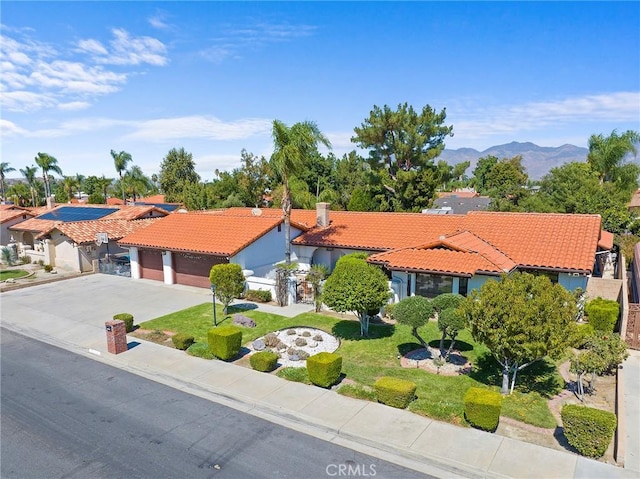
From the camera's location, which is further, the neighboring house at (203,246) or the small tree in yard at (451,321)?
the neighboring house at (203,246)

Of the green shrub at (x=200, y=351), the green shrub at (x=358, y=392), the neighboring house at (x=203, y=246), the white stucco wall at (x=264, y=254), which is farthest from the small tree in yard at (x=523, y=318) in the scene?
the white stucco wall at (x=264, y=254)

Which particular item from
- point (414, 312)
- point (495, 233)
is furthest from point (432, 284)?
point (414, 312)

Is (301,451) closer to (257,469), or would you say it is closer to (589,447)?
(257,469)

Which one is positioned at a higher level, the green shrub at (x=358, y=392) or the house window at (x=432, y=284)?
the house window at (x=432, y=284)

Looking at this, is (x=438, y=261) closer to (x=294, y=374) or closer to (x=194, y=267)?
(x=294, y=374)

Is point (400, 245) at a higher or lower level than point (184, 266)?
higher

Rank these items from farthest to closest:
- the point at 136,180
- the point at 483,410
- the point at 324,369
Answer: the point at 136,180 → the point at 324,369 → the point at 483,410

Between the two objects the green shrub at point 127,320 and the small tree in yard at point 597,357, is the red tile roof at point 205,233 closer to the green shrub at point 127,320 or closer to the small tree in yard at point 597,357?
the green shrub at point 127,320
